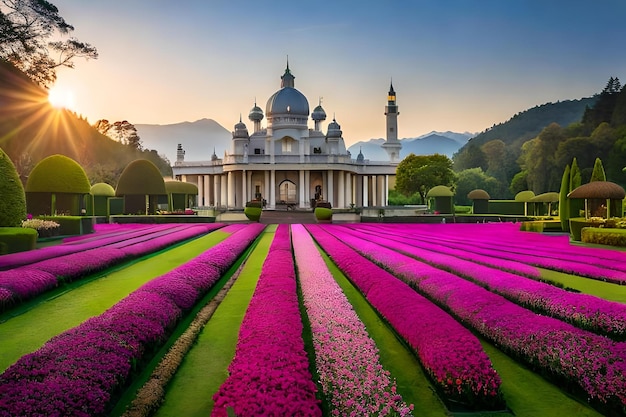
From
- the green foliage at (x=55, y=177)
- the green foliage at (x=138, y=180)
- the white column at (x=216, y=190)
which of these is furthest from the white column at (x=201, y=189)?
the green foliage at (x=55, y=177)

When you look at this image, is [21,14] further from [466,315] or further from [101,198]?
[466,315]

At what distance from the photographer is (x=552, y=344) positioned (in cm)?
661

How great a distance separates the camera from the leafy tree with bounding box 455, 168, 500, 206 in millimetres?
84125

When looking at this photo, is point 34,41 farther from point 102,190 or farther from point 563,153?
point 563,153

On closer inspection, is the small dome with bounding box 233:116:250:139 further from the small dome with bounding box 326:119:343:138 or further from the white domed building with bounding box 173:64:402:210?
the small dome with bounding box 326:119:343:138

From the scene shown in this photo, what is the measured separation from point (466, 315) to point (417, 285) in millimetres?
2933

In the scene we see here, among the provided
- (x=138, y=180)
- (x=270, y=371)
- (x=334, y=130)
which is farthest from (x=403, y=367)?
(x=334, y=130)

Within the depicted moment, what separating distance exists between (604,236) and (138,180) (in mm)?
32902

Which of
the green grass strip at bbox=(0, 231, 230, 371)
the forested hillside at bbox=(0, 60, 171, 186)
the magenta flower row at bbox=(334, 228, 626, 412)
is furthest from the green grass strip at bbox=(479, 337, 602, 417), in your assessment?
the forested hillside at bbox=(0, 60, 171, 186)

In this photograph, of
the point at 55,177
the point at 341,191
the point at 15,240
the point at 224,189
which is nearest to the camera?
the point at 15,240

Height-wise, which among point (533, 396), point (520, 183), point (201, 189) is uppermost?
point (520, 183)

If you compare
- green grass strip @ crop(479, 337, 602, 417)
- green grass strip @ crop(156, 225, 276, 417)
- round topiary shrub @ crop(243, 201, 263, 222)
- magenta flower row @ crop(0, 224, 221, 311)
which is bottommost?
green grass strip @ crop(479, 337, 602, 417)

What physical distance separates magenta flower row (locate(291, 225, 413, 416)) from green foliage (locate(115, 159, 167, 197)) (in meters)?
33.9

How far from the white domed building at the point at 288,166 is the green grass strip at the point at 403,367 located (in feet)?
188
